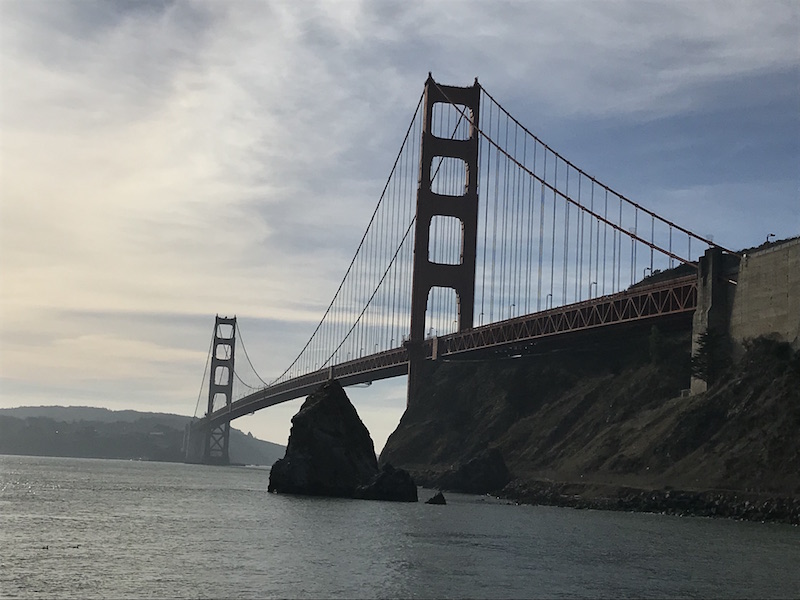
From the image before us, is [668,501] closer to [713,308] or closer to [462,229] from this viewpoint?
[713,308]

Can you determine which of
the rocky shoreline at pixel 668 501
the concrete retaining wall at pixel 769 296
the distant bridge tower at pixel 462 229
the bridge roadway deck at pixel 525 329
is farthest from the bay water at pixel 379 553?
the distant bridge tower at pixel 462 229

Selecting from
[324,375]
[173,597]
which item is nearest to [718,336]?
[173,597]

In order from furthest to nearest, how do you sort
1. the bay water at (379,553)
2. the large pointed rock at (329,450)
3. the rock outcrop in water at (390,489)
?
the large pointed rock at (329,450), the rock outcrop in water at (390,489), the bay water at (379,553)

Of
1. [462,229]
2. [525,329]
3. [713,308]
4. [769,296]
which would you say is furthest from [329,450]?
[462,229]

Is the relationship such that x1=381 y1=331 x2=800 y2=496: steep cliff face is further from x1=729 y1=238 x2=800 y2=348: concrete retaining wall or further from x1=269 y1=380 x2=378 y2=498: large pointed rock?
x1=269 y1=380 x2=378 y2=498: large pointed rock

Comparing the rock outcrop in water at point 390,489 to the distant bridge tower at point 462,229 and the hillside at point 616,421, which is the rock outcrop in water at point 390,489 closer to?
the hillside at point 616,421

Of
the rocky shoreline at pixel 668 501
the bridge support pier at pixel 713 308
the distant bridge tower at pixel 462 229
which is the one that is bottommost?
the rocky shoreline at pixel 668 501
